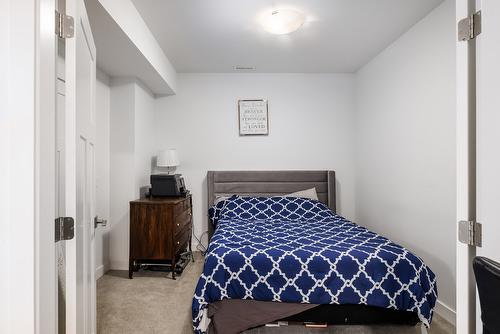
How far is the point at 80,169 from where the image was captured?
1.29 meters

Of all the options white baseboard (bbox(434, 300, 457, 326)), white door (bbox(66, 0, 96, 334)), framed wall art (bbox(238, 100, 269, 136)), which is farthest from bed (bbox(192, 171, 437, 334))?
framed wall art (bbox(238, 100, 269, 136))

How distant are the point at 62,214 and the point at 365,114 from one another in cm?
364

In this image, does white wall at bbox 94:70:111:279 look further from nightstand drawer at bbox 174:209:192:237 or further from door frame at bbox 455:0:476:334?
door frame at bbox 455:0:476:334

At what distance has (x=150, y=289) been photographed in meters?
2.90

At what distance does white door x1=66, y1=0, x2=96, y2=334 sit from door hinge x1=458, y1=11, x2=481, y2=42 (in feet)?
4.71

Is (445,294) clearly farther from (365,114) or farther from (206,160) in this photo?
(206,160)

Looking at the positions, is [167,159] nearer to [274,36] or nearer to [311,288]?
[274,36]

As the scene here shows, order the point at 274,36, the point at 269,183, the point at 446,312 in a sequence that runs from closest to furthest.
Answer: the point at 446,312
the point at 274,36
the point at 269,183

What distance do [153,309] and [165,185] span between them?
4.68 ft

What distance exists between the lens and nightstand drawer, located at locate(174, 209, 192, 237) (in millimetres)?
3257

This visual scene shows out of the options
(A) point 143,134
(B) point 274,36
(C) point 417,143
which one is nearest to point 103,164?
(A) point 143,134

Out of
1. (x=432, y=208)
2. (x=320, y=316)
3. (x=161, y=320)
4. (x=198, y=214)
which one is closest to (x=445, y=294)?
(x=432, y=208)

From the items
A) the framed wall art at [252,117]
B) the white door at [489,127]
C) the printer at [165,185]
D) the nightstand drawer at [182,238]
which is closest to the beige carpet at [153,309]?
the nightstand drawer at [182,238]

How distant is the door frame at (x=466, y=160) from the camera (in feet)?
3.30
